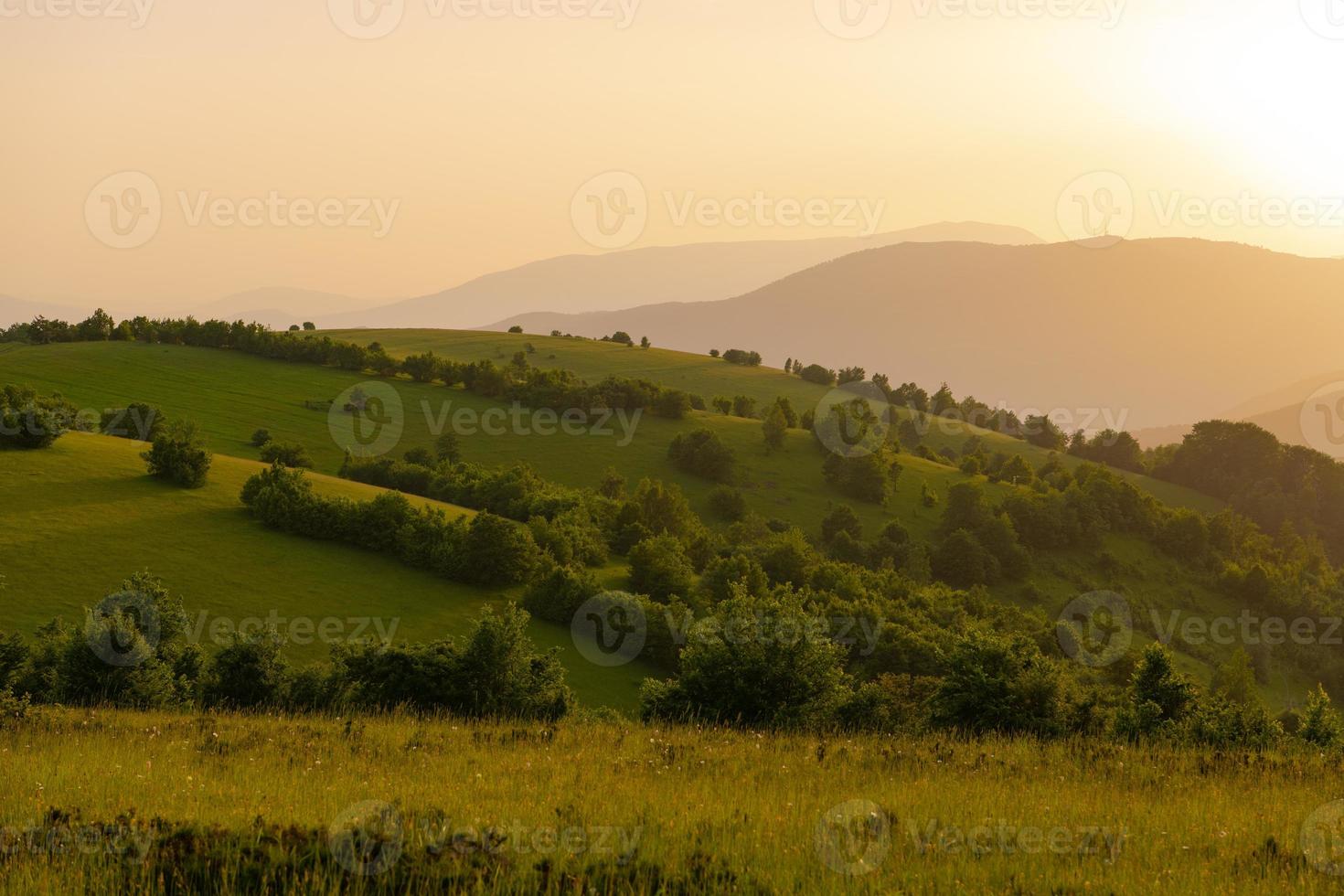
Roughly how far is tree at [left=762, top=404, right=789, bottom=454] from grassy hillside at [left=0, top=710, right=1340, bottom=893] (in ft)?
357

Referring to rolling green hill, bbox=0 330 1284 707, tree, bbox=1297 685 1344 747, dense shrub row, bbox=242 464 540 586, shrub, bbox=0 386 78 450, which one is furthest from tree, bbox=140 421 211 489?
tree, bbox=1297 685 1344 747

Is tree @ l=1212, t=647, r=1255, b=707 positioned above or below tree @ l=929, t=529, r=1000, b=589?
below

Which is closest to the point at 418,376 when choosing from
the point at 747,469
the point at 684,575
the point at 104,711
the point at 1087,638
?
the point at 747,469

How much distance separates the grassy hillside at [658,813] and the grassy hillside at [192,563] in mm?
32980

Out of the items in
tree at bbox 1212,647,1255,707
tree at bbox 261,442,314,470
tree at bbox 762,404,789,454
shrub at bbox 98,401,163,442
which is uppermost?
tree at bbox 762,404,789,454

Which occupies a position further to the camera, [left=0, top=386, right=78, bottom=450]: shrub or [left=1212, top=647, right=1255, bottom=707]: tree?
[left=1212, top=647, right=1255, bottom=707]: tree

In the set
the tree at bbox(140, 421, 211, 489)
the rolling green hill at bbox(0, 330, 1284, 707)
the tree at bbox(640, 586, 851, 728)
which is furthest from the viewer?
the rolling green hill at bbox(0, 330, 1284, 707)

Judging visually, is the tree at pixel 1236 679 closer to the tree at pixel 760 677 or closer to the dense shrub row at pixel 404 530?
the dense shrub row at pixel 404 530

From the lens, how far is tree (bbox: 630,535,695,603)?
236 feet

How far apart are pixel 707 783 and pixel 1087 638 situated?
3429 inches

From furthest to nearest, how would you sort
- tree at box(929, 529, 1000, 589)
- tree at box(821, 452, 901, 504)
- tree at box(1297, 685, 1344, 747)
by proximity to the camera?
tree at box(821, 452, 901, 504) → tree at box(929, 529, 1000, 589) → tree at box(1297, 685, 1344, 747)

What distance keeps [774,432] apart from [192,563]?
3306 inches

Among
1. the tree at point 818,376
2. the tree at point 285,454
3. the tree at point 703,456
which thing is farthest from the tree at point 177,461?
the tree at point 818,376

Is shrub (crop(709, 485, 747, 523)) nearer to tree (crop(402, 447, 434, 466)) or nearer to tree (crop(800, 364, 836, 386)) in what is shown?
tree (crop(402, 447, 434, 466))
